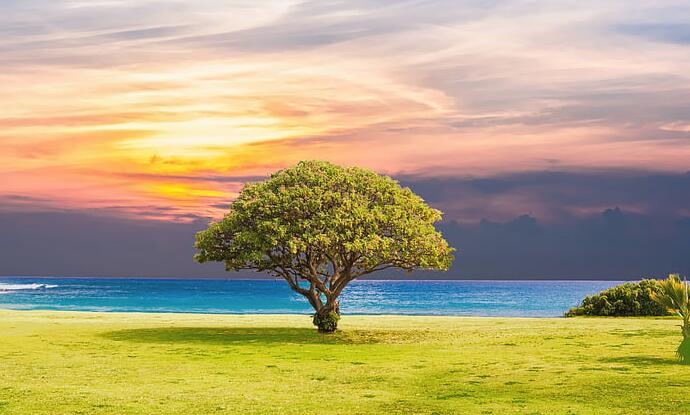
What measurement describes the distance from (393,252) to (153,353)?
15.4 meters

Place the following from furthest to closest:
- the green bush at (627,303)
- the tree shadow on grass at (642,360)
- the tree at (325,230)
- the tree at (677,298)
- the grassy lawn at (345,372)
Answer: the green bush at (627,303) → the tree at (325,230) → the tree shadow on grass at (642,360) → the tree at (677,298) → the grassy lawn at (345,372)

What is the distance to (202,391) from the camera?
2795 cm

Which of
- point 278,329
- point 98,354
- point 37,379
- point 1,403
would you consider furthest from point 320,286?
point 1,403

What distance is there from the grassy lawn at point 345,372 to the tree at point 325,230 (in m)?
4.38

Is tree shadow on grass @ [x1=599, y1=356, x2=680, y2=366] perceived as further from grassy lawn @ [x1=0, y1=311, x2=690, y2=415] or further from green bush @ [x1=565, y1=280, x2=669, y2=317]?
green bush @ [x1=565, y1=280, x2=669, y2=317]

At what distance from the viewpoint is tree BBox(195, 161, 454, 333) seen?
46.3 m

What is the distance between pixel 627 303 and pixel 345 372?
48994 mm

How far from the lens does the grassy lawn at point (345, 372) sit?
82.1ft

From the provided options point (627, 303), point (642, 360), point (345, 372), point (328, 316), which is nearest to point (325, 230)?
point (328, 316)

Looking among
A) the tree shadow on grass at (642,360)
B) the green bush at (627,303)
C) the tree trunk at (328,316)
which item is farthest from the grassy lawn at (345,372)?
the green bush at (627,303)

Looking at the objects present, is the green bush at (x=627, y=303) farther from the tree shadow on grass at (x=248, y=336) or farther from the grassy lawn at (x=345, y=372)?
the tree shadow on grass at (x=248, y=336)

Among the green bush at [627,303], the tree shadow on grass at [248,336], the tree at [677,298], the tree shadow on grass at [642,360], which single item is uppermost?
the tree at [677,298]

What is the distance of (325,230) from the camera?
4622 cm

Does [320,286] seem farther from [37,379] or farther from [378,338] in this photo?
[37,379]
